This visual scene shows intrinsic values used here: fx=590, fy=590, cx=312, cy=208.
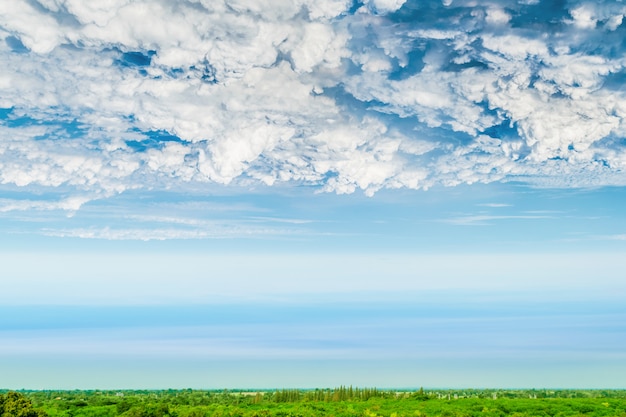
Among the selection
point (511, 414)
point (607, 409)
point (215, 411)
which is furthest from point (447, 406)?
point (215, 411)

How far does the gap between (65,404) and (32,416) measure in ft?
64.2

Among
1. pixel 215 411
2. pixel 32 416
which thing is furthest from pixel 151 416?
pixel 32 416

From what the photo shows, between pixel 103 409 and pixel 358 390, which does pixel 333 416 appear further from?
pixel 358 390

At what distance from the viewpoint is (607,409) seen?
66.9m

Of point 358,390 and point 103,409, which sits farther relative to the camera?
point 358,390

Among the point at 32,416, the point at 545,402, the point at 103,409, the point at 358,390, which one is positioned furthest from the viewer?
the point at 358,390

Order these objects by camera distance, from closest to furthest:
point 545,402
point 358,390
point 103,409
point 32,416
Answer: point 32,416 → point 103,409 → point 545,402 → point 358,390

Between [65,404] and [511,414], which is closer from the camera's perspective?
[511,414]

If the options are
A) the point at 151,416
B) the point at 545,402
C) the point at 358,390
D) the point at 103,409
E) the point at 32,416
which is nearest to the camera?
the point at 32,416

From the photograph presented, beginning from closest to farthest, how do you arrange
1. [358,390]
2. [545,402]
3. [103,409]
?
[103,409] < [545,402] < [358,390]

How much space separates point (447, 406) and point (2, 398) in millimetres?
45986

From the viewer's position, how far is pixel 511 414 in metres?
62.7

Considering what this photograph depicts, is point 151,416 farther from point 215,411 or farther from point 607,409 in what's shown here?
point 607,409

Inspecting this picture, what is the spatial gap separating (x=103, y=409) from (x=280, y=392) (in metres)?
46.1
